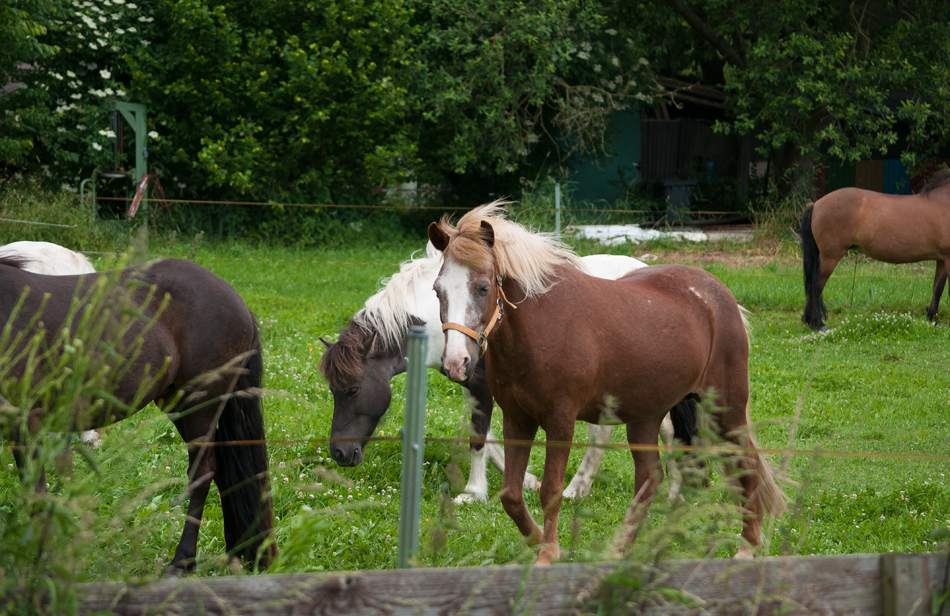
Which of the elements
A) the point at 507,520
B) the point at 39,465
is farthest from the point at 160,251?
the point at 39,465

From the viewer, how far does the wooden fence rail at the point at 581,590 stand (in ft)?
5.65

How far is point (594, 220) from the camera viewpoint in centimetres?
Result: 1585

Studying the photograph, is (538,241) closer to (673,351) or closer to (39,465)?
(673,351)

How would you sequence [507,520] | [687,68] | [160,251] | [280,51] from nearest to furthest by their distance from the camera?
[507,520], [160,251], [280,51], [687,68]

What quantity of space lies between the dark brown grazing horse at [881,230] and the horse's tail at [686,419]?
20.6ft

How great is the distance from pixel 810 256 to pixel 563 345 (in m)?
8.15

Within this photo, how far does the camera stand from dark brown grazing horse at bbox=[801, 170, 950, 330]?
10172 millimetres

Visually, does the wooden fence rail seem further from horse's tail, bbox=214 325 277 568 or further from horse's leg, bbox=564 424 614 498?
horse's leg, bbox=564 424 614 498

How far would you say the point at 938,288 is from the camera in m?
10.2

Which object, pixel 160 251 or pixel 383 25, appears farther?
pixel 383 25

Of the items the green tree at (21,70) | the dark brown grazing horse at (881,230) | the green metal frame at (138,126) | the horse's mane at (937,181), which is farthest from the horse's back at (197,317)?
the green metal frame at (138,126)

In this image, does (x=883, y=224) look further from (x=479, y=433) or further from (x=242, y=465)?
(x=242, y=465)

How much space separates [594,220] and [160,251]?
8208mm

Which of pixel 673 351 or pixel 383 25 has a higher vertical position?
pixel 383 25
